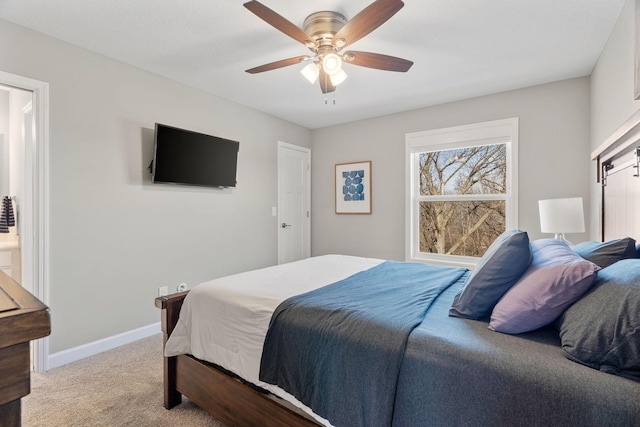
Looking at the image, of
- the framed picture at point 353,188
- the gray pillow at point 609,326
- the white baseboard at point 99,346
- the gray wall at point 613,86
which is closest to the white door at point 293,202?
the framed picture at point 353,188

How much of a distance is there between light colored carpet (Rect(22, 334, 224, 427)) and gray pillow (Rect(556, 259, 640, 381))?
175cm

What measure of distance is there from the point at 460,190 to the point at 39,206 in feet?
13.2

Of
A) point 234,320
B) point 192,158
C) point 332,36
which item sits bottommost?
point 234,320

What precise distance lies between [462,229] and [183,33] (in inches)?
136

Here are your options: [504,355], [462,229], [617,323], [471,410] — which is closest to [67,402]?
[471,410]

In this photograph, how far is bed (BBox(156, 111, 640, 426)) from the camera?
0.93 meters

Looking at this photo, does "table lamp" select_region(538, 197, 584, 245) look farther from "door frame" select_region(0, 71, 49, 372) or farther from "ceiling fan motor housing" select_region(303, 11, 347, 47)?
"door frame" select_region(0, 71, 49, 372)

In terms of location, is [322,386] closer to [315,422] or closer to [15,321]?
[315,422]

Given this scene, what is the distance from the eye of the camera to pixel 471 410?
3.35 ft

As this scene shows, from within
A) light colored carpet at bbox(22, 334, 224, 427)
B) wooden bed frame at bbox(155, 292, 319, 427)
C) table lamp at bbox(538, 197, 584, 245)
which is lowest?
light colored carpet at bbox(22, 334, 224, 427)

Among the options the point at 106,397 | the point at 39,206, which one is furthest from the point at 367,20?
the point at 106,397

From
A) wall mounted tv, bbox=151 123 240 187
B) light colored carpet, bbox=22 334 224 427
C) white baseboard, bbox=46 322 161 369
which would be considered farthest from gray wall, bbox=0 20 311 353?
light colored carpet, bbox=22 334 224 427

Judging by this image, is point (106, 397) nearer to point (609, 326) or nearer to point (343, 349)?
point (343, 349)

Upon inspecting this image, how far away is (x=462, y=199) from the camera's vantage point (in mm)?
3789
